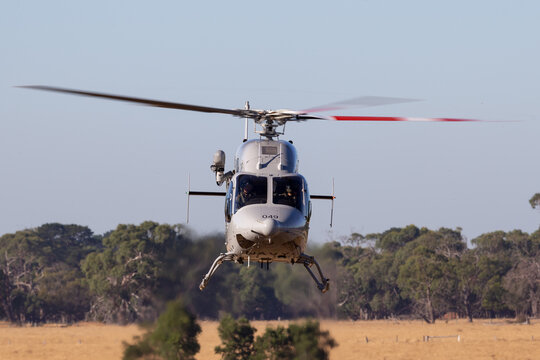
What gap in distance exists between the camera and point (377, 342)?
8169 cm

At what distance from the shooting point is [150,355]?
2021 inches

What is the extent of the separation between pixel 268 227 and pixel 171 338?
90.2ft

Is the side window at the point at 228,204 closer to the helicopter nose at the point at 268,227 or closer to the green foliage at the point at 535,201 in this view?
the helicopter nose at the point at 268,227

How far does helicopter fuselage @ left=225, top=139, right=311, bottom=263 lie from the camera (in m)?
23.8

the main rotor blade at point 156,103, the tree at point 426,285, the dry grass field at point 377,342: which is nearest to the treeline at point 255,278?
the tree at point 426,285

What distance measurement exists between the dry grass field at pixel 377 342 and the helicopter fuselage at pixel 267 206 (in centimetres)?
3053

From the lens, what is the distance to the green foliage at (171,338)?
1880 inches

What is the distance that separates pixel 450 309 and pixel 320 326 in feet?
211

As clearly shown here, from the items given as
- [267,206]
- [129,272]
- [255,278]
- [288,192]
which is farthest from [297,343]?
[129,272]

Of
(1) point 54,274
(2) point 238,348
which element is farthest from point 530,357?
(1) point 54,274

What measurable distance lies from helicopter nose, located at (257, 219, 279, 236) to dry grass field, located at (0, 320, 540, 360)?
32.3 metres

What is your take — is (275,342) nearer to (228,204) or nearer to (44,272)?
(228,204)

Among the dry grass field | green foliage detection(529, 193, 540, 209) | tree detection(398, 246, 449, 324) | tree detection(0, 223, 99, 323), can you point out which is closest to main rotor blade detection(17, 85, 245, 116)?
the dry grass field

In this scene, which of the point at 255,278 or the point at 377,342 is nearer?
the point at 255,278
